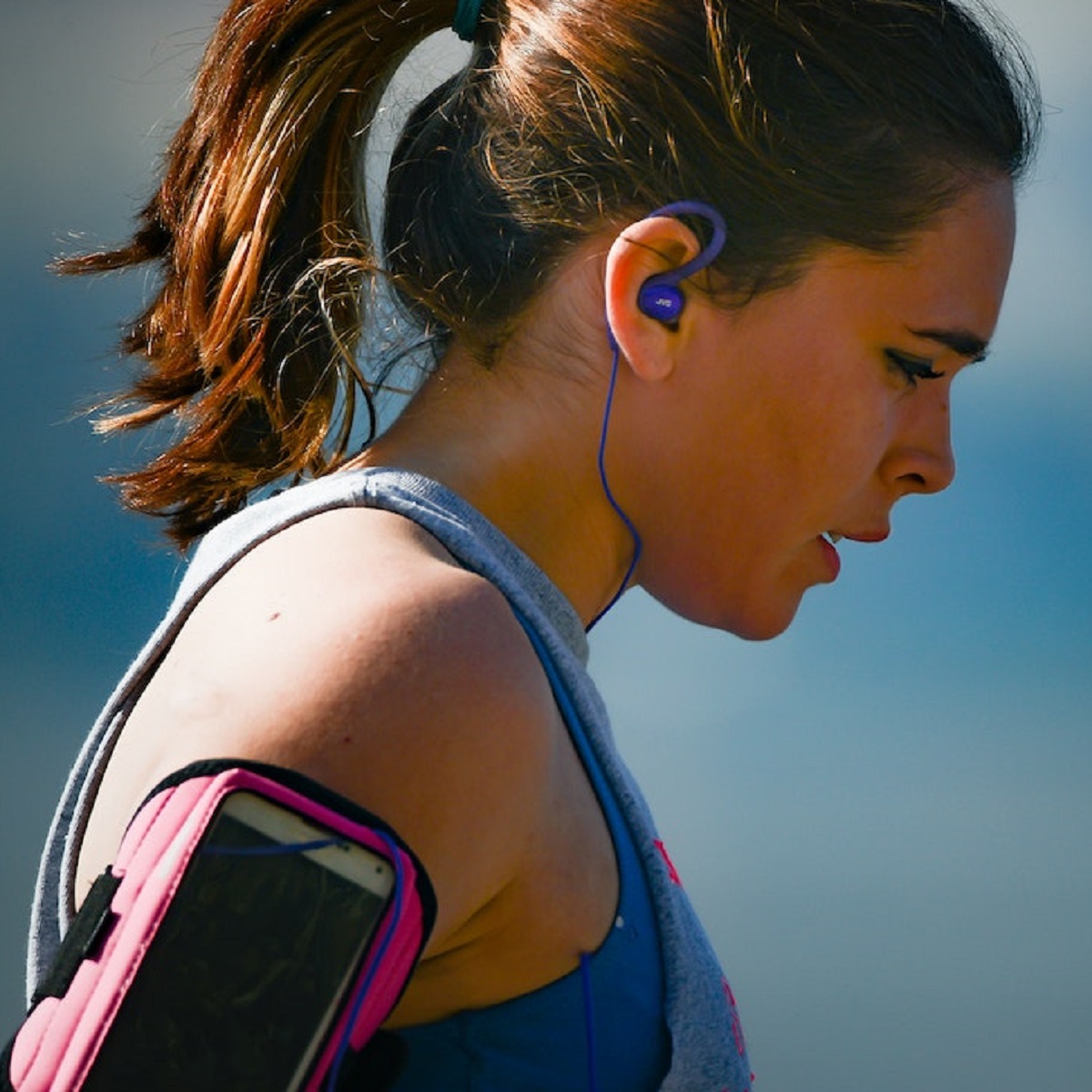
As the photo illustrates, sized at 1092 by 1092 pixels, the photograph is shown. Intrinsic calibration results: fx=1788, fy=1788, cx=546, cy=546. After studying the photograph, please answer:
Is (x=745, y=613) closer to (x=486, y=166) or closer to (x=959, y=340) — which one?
(x=959, y=340)

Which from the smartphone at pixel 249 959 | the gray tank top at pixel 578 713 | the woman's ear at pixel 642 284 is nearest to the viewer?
the smartphone at pixel 249 959

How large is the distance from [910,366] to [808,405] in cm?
7

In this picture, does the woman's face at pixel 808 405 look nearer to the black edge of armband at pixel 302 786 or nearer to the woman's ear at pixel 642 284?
the woman's ear at pixel 642 284

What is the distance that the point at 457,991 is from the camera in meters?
0.75

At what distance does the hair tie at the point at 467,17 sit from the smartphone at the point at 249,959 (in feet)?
2.04

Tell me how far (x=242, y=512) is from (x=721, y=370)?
0.27 meters

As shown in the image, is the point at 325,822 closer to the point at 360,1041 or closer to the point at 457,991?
the point at 360,1041

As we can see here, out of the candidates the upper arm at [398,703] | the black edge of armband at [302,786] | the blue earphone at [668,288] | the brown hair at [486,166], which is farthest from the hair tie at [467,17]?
the black edge of armband at [302,786]

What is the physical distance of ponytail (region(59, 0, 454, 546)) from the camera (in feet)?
3.45

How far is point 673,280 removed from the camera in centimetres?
96

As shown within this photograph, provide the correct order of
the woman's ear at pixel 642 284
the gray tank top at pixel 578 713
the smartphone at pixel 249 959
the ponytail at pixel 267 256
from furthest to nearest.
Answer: the ponytail at pixel 267 256, the woman's ear at pixel 642 284, the gray tank top at pixel 578 713, the smartphone at pixel 249 959

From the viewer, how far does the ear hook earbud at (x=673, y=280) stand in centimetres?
96

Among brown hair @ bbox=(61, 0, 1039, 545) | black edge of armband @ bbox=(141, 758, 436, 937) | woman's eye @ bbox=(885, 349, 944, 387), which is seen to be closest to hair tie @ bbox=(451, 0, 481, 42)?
brown hair @ bbox=(61, 0, 1039, 545)

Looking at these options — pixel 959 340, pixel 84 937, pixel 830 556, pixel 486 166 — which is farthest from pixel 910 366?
pixel 84 937
